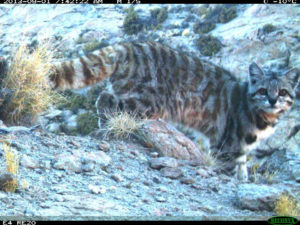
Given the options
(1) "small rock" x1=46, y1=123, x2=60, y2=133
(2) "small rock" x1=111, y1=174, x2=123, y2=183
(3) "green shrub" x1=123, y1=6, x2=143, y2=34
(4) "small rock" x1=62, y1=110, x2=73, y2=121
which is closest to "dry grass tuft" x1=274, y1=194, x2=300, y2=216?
(2) "small rock" x1=111, y1=174, x2=123, y2=183

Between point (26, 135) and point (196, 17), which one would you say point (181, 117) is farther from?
point (196, 17)

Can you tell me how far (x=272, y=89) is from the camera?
506 centimetres

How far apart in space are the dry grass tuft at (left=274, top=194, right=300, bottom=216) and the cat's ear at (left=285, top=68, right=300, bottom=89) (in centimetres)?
236

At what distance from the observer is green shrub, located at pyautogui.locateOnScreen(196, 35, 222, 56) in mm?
7535

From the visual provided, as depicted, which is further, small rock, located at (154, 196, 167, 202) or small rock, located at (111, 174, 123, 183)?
small rock, located at (111, 174, 123, 183)

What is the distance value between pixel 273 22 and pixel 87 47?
3627mm

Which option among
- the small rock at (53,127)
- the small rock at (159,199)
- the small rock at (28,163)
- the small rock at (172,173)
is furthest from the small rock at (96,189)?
the small rock at (53,127)

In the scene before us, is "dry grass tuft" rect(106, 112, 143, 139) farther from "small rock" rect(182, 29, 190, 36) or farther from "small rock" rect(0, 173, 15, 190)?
"small rock" rect(182, 29, 190, 36)

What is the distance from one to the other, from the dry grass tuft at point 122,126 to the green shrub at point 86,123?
0.70 meters

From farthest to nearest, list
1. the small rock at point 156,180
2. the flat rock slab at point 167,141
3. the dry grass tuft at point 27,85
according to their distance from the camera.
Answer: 1. the flat rock slab at point 167,141
2. the dry grass tuft at point 27,85
3. the small rock at point 156,180

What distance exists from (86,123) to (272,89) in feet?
8.97

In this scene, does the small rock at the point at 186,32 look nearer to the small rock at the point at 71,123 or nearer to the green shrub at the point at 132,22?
the green shrub at the point at 132,22

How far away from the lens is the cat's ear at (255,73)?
5.34 meters

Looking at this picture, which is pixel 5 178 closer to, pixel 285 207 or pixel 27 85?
pixel 27 85
